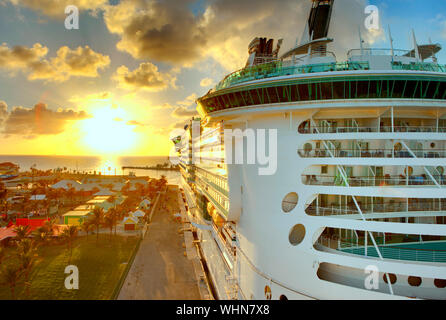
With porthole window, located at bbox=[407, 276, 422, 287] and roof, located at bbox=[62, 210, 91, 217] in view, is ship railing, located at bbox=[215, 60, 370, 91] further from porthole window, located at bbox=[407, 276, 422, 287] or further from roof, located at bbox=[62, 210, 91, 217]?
roof, located at bbox=[62, 210, 91, 217]

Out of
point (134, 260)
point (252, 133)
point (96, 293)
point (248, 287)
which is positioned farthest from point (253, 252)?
point (134, 260)

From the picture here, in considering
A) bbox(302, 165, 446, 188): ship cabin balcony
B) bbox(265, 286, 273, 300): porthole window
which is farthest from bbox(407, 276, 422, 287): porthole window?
bbox(265, 286, 273, 300): porthole window

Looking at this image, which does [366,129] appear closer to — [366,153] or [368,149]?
[368,149]

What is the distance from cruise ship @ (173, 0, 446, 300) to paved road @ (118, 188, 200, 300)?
7.37 metres

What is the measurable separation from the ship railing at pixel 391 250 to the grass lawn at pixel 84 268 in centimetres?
1542

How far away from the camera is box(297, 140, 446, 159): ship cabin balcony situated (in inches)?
437

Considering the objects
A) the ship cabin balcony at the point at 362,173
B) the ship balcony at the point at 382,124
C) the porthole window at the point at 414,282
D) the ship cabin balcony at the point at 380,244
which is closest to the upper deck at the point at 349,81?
the ship balcony at the point at 382,124

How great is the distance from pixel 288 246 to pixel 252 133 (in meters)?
5.38

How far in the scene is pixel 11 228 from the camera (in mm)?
29359

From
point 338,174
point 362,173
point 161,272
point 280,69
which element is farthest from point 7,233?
point 362,173

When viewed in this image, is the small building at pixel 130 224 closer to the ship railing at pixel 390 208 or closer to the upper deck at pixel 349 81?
the upper deck at pixel 349 81

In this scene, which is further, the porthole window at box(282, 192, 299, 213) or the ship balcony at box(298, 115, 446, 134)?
the porthole window at box(282, 192, 299, 213)

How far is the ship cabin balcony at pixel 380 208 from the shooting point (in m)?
10.6

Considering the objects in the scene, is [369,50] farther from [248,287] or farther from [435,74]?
[248,287]
